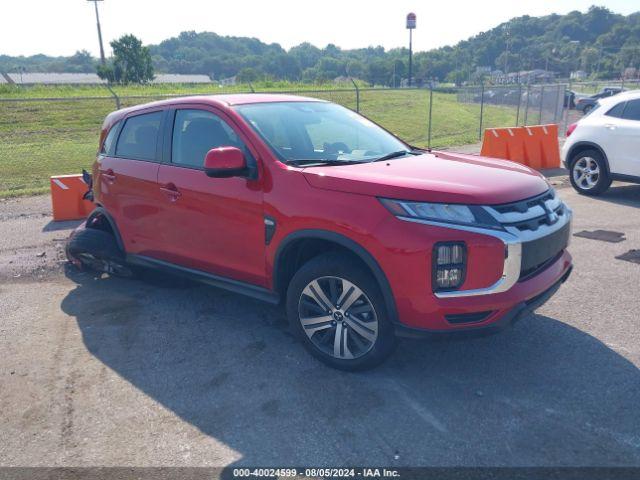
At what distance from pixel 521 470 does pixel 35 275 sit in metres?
5.33

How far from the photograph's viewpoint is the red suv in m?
3.38

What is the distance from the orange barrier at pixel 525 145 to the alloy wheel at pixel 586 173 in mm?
2087

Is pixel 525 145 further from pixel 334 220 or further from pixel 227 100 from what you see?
pixel 334 220

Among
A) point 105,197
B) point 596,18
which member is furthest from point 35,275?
point 596,18

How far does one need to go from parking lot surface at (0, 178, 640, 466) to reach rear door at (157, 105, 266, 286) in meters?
0.60

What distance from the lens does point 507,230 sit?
134 inches

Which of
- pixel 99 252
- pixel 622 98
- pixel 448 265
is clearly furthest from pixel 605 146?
pixel 99 252

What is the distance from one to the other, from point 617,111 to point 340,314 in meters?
7.30

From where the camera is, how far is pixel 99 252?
549 cm

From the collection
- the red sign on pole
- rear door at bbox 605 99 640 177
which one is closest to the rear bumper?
rear door at bbox 605 99 640 177

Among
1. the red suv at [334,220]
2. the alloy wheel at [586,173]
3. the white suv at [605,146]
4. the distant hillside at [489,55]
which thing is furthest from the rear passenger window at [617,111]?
the distant hillside at [489,55]

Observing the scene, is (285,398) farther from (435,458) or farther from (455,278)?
(455,278)

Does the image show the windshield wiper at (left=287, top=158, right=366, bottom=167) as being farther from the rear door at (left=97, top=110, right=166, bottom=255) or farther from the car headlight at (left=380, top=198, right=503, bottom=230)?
the rear door at (left=97, top=110, right=166, bottom=255)

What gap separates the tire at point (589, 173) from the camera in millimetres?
9121
